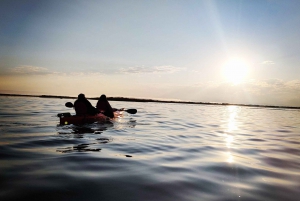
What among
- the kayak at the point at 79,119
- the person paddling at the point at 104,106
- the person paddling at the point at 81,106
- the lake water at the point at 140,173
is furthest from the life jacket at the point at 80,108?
the lake water at the point at 140,173

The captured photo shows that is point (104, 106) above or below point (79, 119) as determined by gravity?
above

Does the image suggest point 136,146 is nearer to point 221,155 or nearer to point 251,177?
point 221,155

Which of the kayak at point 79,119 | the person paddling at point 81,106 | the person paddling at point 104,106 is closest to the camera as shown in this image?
the kayak at point 79,119

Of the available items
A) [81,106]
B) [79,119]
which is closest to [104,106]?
[81,106]

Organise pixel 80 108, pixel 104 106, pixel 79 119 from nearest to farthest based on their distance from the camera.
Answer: pixel 79 119 < pixel 80 108 < pixel 104 106

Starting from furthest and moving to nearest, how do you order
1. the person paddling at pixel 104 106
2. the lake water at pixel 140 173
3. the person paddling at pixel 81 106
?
the person paddling at pixel 104 106, the person paddling at pixel 81 106, the lake water at pixel 140 173

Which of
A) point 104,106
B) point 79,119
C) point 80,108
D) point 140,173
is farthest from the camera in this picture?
point 104,106

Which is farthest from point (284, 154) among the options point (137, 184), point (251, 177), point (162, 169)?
point (137, 184)

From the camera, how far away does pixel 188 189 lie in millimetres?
4332

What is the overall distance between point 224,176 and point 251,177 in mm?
714

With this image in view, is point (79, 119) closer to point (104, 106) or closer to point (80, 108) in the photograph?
point (80, 108)

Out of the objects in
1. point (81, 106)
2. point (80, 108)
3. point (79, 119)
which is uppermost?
point (81, 106)

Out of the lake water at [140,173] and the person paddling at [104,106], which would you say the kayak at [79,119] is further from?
the lake water at [140,173]

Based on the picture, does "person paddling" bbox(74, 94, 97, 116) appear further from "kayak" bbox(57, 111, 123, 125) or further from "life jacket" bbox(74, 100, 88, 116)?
"kayak" bbox(57, 111, 123, 125)
